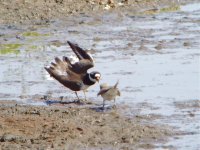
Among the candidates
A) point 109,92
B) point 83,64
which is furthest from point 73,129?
point 83,64

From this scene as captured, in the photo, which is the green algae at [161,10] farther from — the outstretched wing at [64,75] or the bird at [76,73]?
the outstretched wing at [64,75]

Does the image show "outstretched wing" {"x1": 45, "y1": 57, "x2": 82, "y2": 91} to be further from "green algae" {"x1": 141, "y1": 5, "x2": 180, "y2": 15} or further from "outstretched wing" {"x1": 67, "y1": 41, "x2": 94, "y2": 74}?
"green algae" {"x1": 141, "y1": 5, "x2": 180, "y2": 15}

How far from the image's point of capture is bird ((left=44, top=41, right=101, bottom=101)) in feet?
43.9

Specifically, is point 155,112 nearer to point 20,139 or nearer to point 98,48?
point 20,139

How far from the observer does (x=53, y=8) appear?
788 inches

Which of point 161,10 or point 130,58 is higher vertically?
Answer: point 130,58

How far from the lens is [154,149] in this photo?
34.8ft

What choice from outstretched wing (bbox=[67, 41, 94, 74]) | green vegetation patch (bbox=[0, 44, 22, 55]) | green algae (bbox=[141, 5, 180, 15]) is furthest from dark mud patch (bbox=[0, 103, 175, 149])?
green algae (bbox=[141, 5, 180, 15])

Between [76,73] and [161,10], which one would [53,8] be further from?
[76,73]

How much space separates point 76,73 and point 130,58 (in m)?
1.96

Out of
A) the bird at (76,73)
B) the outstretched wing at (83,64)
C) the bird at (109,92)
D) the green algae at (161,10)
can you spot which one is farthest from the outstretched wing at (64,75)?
the green algae at (161,10)

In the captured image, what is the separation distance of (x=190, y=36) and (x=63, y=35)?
96.1 inches

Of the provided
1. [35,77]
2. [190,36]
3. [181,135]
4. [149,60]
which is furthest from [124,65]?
[181,135]

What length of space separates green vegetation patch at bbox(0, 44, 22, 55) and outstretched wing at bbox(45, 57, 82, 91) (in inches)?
106
